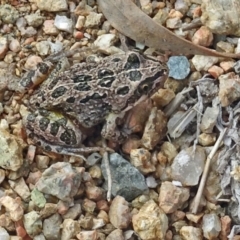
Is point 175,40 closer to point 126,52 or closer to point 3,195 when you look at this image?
point 126,52

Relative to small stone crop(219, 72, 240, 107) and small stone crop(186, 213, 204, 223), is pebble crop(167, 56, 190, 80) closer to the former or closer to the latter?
small stone crop(219, 72, 240, 107)

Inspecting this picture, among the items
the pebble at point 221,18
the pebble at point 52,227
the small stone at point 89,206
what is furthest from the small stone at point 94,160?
the pebble at point 221,18

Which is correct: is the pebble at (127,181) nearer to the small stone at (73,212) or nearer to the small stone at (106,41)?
the small stone at (73,212)

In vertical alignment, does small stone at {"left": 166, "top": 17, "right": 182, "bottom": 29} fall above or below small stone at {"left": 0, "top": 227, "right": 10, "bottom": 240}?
above

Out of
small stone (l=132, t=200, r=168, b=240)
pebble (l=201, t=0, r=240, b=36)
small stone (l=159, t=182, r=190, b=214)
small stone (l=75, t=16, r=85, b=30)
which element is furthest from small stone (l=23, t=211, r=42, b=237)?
pebble (l=201, t=0, r=240, b=36)

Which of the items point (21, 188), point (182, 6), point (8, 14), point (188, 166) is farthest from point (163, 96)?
point (8, 14)

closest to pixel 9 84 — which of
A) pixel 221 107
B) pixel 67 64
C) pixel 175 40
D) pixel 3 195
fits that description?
pixel 67 64
